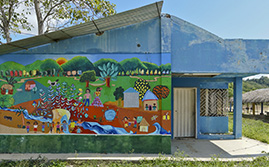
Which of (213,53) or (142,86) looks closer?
(213,53)

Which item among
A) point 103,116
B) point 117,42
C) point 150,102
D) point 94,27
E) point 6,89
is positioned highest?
point 94,27

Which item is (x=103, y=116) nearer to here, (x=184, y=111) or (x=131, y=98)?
(x=131, y=98)

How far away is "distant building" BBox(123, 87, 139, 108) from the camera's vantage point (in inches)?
204

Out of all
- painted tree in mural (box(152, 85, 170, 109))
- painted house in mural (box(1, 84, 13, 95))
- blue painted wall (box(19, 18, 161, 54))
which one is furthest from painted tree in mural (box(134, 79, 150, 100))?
painted house in mural (box(1, 84, 13, 95))

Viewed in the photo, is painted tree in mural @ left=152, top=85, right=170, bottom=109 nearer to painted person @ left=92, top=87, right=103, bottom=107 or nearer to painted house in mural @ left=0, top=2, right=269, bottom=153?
painted house in mural @ left=0, top=2, right=269, bottom=153

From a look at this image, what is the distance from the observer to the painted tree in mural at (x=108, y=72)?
5203 mm

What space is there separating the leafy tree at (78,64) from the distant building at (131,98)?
1.22 meters

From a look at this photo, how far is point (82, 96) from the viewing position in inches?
205

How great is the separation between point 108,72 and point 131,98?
0.98 meters

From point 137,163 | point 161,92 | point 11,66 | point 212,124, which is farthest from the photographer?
point 212,124

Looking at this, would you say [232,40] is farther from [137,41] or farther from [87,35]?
[87,35]

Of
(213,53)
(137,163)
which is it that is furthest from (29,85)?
(213,53)

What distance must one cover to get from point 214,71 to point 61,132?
14.9 ft

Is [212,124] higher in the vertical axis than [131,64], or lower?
lower
